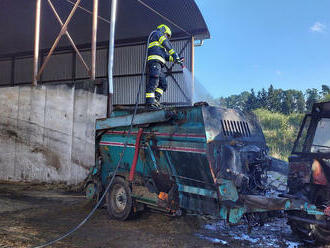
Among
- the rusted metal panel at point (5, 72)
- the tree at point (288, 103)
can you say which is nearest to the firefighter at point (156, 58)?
the rusted metal panel at point (5, 72)

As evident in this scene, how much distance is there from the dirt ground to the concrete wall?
220cm

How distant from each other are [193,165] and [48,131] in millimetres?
6174

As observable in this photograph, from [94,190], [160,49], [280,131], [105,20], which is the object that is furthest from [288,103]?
[94,190]

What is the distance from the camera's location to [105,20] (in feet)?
48.3

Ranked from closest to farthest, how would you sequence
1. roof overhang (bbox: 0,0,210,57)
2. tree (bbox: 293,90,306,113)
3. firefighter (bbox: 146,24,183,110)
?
firefighter (bbox: 146,24,183,110), roof overhang (bbox: 0,0,210,57), tree (bbox: 293,90,306,113)

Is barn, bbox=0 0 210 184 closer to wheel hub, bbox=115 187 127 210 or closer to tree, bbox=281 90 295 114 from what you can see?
wheel hub, bbox=115 187 127 210

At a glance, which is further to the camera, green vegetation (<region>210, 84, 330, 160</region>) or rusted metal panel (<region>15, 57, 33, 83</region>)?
rusted metal panel (<region>15, 57, 33, 83</region>)

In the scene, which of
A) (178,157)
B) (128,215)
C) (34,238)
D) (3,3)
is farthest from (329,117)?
(3,3)

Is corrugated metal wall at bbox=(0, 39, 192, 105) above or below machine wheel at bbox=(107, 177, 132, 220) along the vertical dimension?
above

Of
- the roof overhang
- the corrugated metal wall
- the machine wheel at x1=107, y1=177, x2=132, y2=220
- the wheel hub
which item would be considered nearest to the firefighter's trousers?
the machine wheel at x1=107, y1=177, x2=132, y2=220

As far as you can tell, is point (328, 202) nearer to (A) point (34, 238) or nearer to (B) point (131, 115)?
(B) point (131, 115)

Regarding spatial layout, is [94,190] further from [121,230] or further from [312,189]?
[312,189]

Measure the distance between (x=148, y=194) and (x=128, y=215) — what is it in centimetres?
65

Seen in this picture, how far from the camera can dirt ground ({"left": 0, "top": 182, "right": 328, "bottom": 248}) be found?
430 centimetres
